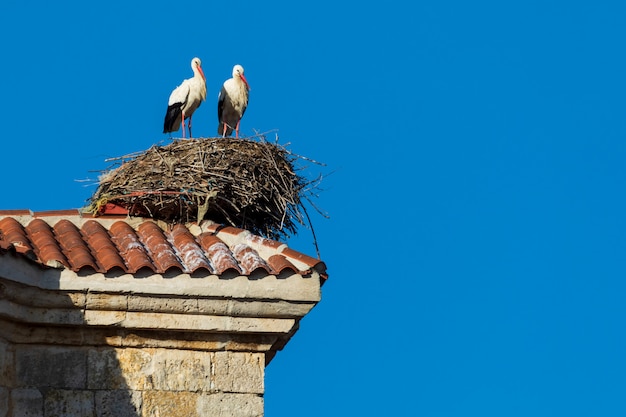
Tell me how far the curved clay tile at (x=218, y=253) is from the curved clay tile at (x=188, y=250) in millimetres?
44

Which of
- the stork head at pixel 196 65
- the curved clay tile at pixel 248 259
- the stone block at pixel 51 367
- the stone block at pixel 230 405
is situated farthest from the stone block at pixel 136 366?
the stork head at pixel 196 65

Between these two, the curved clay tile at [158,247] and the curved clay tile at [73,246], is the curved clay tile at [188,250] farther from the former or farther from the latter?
the curved clay tile at [73,246]

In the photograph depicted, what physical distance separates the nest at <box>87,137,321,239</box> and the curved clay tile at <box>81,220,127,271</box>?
27cm

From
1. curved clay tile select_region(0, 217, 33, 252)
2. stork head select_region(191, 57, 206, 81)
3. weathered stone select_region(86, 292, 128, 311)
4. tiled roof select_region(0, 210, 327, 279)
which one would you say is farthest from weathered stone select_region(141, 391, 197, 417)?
stork head select_region(191, 57, 206, 81)

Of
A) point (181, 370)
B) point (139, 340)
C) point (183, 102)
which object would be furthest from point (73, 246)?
point (183, 102)

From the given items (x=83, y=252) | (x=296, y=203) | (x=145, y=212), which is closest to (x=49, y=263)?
(x=83, y=252)

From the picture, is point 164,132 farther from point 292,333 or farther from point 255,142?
point 292,333

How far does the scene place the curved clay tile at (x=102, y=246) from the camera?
7270mm

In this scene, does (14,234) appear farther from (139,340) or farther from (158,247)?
(139,340)

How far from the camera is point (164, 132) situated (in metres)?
13.9

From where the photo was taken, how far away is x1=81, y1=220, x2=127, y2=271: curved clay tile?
7.27 m

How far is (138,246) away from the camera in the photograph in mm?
7703

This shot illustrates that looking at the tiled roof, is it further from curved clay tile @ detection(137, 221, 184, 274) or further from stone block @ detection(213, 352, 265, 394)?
stone block @ detection(213, 352, 265, 394)

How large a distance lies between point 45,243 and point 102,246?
322 millimetres
